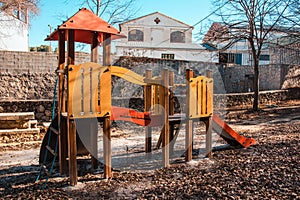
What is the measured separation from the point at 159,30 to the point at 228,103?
16378mm

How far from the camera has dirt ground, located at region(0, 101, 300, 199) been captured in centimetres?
383

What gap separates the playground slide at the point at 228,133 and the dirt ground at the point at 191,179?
0.67ft

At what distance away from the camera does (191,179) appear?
173 inches

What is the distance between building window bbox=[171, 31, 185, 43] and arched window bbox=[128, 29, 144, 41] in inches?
119

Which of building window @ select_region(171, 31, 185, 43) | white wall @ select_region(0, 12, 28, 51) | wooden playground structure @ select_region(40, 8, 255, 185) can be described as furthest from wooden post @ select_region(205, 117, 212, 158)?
building window @ select_region(171, 31, 185, 43)

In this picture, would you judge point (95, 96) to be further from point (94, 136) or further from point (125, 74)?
point (94, 136)

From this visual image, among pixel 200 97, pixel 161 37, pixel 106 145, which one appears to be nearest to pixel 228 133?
pixel 200 97

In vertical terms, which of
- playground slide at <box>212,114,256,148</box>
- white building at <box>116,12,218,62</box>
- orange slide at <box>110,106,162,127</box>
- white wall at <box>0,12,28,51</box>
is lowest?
playground slide at <box>212,114,256,148</box>

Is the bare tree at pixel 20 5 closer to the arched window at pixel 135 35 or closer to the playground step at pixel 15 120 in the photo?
the playground step at pixel 15 120

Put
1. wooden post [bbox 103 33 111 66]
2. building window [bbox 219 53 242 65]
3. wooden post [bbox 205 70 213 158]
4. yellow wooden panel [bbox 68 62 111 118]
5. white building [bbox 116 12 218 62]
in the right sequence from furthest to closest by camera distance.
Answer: white building [bbox 116 12 218 62]
building window [bbox 219 53 242 65]
wooden post [bbox 205 70 213 158]
wooden post [bbox 103 33 111 66]
yellow wooden panel [bbox 68 62 111 118]

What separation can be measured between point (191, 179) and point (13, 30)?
1493 cm

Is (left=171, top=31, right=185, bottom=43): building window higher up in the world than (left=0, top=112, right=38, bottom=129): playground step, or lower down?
higher up

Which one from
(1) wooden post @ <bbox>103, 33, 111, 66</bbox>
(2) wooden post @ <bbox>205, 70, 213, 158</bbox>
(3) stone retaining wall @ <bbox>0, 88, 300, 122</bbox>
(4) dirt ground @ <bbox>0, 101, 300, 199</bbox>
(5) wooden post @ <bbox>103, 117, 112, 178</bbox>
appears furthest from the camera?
(3) stone retaining wall @ <bbox>0, 88, 300, 122</bbox>

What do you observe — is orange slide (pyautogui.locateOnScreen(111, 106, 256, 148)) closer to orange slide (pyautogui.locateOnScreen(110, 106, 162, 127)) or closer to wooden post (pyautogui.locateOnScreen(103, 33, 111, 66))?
orange slide (pyautogui.locateOnScreen(110, 106, 162, 127))
